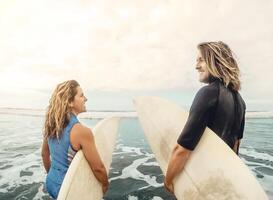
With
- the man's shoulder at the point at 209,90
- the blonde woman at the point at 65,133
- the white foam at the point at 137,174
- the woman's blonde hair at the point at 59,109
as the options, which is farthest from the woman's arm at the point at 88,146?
the white foam at the point at 137,174

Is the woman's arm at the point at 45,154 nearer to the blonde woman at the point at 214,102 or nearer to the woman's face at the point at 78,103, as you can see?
the woman's face at the point at 78,103

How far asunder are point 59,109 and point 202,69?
1.11 m

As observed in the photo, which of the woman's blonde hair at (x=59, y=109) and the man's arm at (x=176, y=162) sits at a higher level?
the woman's blonde hair at (x=59, y=109)

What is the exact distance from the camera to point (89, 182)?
2.62 m

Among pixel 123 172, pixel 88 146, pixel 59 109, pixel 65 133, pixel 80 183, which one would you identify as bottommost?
pixel 123 172

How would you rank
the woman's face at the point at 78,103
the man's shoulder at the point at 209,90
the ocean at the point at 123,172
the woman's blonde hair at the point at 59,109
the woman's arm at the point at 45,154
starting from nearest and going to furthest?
1. the man's shoulder at the point at 209,90
2. the woman's blonde hair at the point at 59,109
3. the woman's face at the point at 78,103
4. the woman's arm at the point at 45,154
5. the ocean at the point at 123,172

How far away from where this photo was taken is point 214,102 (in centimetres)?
212

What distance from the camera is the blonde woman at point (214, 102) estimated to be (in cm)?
212

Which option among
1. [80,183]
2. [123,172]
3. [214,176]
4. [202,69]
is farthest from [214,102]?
[123,172]

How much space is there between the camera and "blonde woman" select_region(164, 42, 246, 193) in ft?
6.97

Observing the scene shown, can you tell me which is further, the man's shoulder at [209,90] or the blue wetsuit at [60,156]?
the blue wetsuit at [60,156]

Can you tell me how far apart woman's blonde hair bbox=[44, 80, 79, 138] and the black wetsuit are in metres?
0.89

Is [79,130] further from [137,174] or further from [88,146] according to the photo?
[137,174]

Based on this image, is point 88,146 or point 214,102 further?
point 88,146
